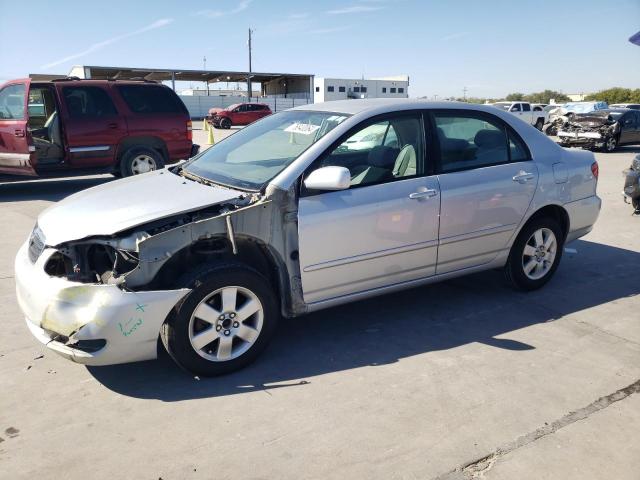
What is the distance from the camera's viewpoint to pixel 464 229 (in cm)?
417

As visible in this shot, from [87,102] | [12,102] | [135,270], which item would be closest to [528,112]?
[87,102]

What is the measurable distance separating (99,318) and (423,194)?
234cm

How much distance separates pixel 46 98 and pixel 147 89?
1.80m

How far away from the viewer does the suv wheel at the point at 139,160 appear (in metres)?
9.73

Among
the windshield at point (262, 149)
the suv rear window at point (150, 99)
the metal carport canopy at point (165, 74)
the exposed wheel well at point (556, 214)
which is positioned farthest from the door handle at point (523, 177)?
the metal carport canopy at point (165, 74)

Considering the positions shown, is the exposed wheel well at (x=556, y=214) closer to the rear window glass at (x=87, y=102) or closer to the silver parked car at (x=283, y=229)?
the silver parked car at (x=283, y=229)

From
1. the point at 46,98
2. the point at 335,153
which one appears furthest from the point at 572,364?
the point at 46,98

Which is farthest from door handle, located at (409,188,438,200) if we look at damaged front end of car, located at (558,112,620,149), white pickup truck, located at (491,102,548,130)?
white pickup truck, located at (491,102,548,130)

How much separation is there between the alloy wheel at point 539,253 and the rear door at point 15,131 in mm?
8012

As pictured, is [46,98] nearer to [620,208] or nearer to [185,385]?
[185,385]

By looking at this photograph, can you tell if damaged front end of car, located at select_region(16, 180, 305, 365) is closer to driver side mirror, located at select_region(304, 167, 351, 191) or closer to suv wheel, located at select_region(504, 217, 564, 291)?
driver side mirror, located at select_region(304, 167, 351, 191)

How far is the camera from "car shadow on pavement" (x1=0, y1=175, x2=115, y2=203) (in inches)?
374

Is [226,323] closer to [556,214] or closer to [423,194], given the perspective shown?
[423,194]

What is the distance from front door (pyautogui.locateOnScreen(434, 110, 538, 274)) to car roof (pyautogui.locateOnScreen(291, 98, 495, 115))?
86 millimetres
